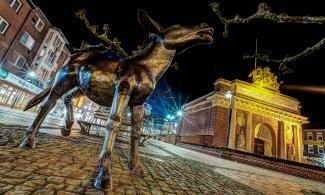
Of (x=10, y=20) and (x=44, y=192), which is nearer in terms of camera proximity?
(x=44, y=192)

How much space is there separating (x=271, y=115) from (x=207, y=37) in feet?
85.5

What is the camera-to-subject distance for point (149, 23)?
7.34 ft

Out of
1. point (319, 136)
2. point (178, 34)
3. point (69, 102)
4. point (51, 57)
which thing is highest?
point (51, 57)

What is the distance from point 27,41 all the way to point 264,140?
3543cm

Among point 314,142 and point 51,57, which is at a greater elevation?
point 51,57

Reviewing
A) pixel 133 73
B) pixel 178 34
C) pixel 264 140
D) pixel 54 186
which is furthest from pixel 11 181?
pixel 264 140

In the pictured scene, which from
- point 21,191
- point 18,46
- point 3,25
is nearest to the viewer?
point 21,191

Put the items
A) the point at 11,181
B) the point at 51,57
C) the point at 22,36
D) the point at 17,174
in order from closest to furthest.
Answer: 1. the point at 11,181
2. the point at 17,174
3. the point at 22,36
4. the point at 51,57

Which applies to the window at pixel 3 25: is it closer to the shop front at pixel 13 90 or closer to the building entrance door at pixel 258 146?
the shop front at pixel 13 90

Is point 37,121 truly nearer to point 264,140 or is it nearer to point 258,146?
point 258,146

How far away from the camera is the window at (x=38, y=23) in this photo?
24150 millimetres

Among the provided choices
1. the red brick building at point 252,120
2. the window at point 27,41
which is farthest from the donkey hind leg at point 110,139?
the window at point 27,41

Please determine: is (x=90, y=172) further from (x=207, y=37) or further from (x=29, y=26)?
(x=29, y=26)

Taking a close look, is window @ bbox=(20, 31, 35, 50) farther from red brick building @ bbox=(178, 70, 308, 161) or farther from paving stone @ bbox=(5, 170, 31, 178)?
paving stone @ bbox=(5, 170, 31, 178)
